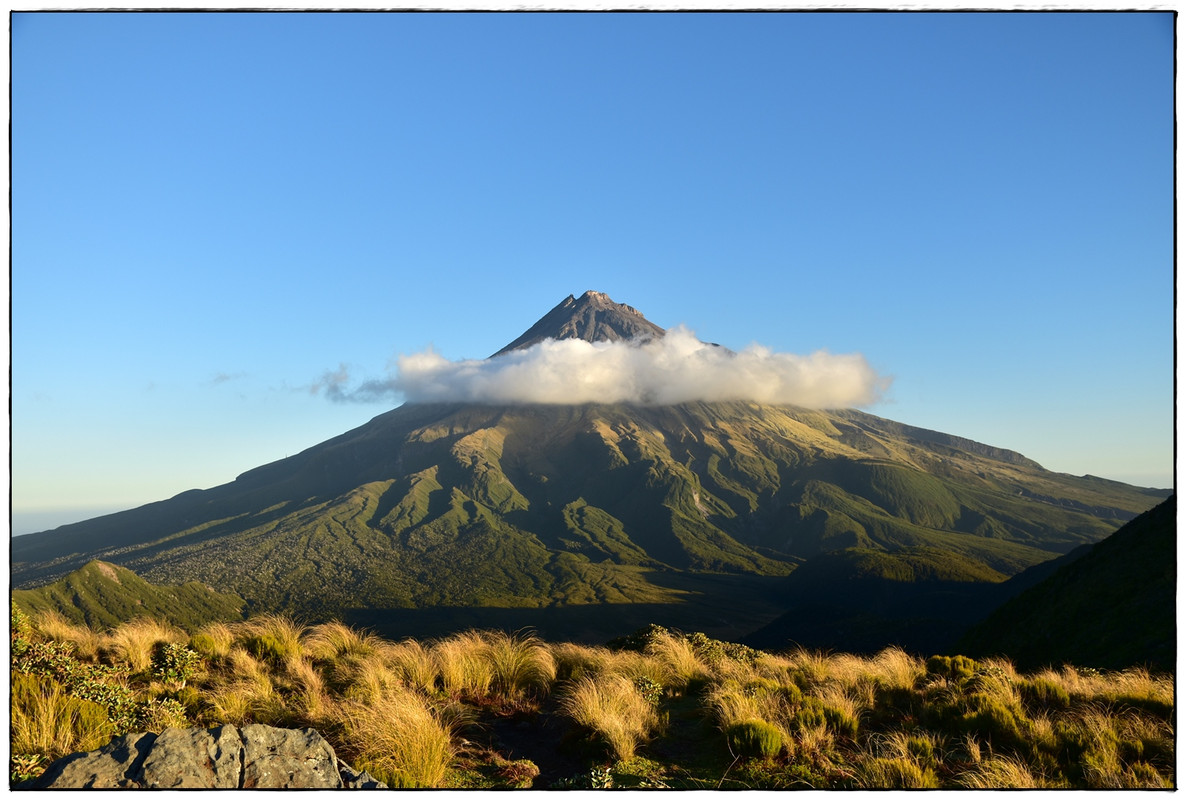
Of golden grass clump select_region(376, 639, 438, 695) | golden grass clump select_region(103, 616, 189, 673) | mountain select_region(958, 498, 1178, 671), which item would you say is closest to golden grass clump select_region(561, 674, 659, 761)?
golden grass clump select_region(376, 639, 438, 695)

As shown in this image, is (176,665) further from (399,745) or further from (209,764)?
(209,764)

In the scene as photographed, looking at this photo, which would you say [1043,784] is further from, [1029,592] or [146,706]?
[1029,592]

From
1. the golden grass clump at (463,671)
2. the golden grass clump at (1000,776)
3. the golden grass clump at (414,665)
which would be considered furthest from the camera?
the golden grass clump at (463,671)

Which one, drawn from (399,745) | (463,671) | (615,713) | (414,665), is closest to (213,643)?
(414,665)

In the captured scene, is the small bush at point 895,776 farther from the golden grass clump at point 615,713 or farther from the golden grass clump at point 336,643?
the golden grass clump at point 336,643

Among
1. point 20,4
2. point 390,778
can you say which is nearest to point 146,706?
point 390,778

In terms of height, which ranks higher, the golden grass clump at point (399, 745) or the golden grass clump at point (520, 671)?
the golden grass clump at point (399, 745)

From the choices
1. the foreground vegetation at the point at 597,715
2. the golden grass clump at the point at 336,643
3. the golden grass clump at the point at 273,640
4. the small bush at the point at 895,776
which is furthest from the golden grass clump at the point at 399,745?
the golden grass clump at the point at 336,643
